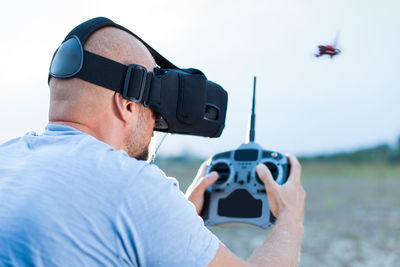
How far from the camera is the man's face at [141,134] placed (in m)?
1.30

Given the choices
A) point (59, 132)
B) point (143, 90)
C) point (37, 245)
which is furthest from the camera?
point (143, 90)

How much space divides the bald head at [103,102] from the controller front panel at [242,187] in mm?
447

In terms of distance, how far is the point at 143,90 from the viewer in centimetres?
127

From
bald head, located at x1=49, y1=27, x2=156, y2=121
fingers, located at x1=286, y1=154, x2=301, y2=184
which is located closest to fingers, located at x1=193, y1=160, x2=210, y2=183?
fingers, located at x1=286, y1=154, x2=301, y2=184

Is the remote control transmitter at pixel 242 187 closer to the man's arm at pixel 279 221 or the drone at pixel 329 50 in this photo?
the man's arm at pixel 279 221

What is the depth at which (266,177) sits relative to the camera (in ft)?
4.94

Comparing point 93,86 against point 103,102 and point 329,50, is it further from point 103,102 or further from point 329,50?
point 329,50

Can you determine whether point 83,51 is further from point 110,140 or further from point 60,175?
point 60,175

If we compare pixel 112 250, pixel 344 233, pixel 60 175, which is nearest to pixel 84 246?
pixel 112 250

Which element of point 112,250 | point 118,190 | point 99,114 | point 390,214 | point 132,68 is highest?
point 132,68

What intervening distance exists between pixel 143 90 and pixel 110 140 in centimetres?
16

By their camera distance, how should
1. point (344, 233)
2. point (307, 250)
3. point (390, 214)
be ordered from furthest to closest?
point (390, 214) < point (344, 233) < point (307, 250)

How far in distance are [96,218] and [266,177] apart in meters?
0.69

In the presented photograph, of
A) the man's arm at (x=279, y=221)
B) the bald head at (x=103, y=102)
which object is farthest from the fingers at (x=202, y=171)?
the bald head at (x=103, y=102)
